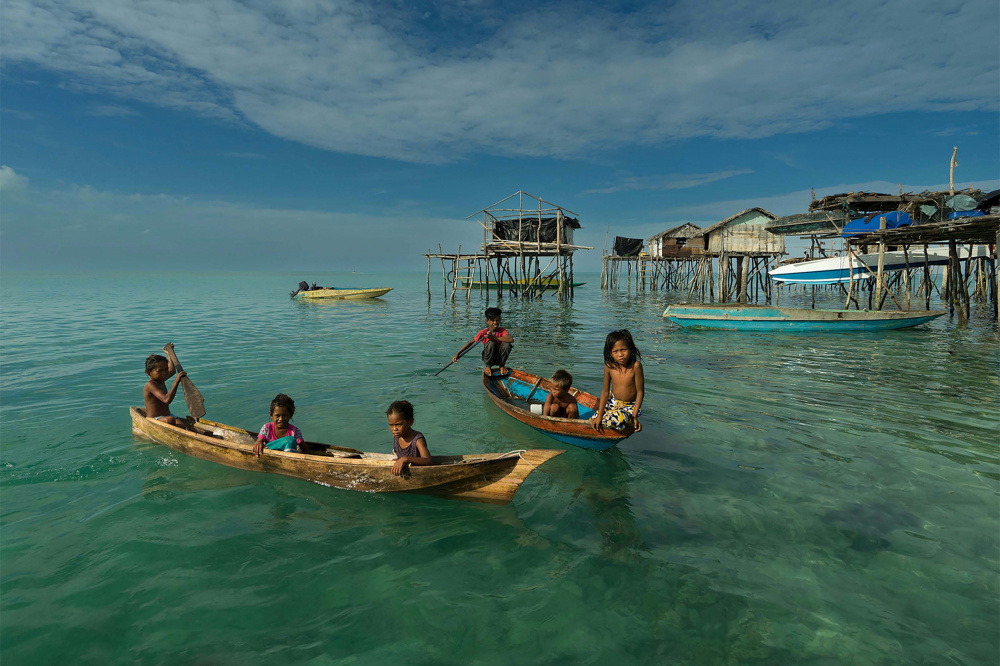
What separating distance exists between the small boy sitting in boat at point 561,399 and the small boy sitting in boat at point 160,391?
16.9 ft

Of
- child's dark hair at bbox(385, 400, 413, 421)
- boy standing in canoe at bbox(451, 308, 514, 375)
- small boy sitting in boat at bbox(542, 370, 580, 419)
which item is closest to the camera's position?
child's dark hair at bbox(385, 400, 413, 421)

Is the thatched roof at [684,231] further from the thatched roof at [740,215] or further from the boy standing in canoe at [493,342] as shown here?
the boy standing in canoe at [493,342]

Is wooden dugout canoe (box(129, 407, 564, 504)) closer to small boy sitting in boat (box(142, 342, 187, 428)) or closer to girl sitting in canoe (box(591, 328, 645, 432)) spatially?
small boy sitting in boat (box(142, 342, 187, 428))

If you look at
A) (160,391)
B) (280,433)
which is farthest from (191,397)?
(280,433)

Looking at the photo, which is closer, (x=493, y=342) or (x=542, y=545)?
(x=542, y=545)

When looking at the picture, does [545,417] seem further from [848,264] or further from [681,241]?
[681,241]

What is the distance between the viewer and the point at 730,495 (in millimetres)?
5262

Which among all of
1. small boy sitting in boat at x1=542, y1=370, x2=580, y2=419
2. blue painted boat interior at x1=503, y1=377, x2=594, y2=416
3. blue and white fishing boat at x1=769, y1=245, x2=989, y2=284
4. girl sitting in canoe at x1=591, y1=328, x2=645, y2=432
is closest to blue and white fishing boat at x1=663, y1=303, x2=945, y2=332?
blue and white fishing boat at x1=769, y1=245, x2=989, y2=284

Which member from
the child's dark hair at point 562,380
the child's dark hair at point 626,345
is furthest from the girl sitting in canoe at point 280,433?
the child's dark hair at point 626,345

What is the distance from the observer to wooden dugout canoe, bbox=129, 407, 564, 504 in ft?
15.3

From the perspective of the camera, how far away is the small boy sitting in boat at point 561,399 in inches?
269

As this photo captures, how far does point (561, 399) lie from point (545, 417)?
1.89 ft

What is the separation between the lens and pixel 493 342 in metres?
9.51

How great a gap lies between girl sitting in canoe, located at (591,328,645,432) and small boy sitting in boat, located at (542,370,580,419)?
95cm
